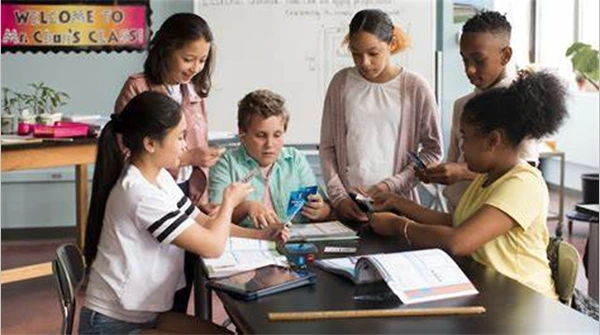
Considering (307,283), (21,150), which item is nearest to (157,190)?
(307,283)

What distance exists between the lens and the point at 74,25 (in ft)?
A: 17.4

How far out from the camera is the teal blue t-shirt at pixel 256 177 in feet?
8.34

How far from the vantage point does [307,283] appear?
1.80m

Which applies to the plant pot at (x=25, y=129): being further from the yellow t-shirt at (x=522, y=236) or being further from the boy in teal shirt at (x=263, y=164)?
the yellow t-shirt at (x=522, y=236)

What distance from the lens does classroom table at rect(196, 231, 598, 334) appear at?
1.53 m

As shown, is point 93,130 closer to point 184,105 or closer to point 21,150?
point 21,150

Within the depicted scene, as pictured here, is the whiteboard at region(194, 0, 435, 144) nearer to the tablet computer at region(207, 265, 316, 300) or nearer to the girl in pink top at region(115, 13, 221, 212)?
the girl in pink top at region(115, 13, 221, 212)

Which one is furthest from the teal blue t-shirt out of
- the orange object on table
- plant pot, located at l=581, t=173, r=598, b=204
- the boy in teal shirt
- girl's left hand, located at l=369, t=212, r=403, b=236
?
plant pot, located at l=581, t=173, r=598, b=204

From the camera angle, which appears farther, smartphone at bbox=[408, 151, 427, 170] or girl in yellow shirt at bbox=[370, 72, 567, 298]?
smartphone at bbox=[408, 151, 427, 170]

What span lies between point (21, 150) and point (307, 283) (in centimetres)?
254

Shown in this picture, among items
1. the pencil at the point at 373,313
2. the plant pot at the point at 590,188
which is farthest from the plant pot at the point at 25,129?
the plant pot at the point at 590,188

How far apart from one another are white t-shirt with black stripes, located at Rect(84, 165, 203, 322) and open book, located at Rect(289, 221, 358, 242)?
0.36 meters

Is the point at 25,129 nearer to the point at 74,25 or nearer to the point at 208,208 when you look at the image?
the point at 74,25

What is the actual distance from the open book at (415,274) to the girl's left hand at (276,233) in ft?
1.16
